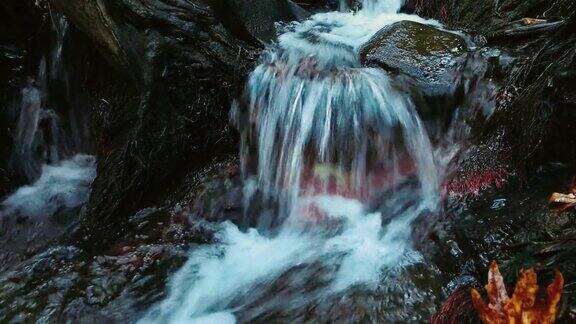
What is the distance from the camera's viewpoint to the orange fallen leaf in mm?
2217

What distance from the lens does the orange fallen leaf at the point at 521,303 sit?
7.27 feet

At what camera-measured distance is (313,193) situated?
4344 mm

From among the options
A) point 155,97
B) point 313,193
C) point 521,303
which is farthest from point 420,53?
point 521,303

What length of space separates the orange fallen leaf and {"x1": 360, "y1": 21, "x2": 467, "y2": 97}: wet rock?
2.36 metres

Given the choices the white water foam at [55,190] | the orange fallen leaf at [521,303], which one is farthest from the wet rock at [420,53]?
the white water foam at [55,190]

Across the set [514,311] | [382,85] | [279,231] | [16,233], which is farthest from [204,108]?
[514,311]

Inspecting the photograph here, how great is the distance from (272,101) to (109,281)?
2117mm

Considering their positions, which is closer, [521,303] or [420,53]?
[521,303]

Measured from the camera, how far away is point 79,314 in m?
3.39

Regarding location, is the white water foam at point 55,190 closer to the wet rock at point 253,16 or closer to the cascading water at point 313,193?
the cascading water at point 313,193

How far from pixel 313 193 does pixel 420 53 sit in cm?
179

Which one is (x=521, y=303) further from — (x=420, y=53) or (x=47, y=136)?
(x=47, y=136)

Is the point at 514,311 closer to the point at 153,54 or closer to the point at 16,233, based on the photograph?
the point at 153,54

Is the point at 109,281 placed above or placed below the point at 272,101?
below
